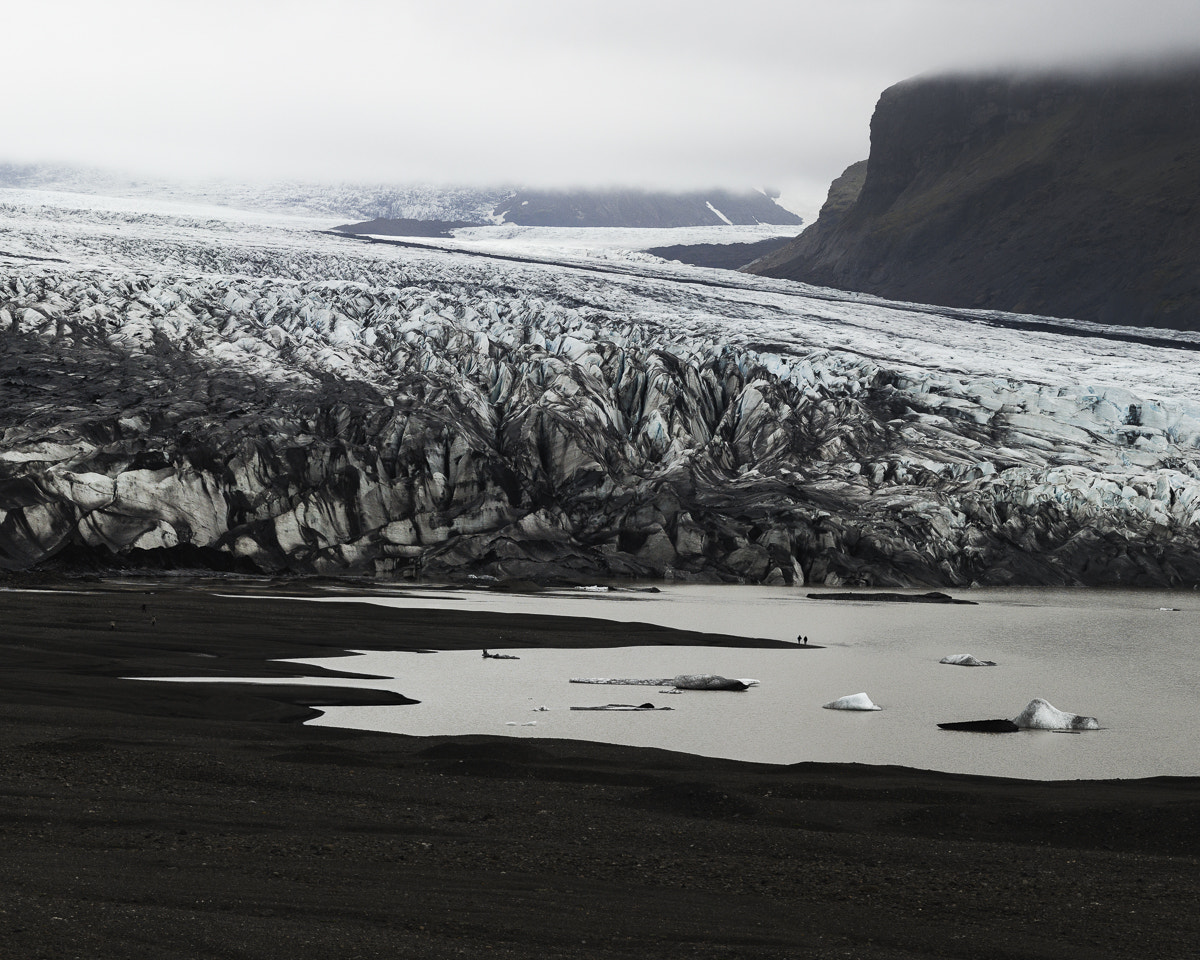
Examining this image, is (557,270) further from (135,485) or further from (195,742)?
(195,742)

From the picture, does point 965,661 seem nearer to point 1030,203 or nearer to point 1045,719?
point 1045,719

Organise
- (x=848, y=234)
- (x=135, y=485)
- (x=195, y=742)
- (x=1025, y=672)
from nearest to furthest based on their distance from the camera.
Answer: (x=195, y=742)
(x=1025, y=672)
(x=135, y=485)
(x=848, y=234)

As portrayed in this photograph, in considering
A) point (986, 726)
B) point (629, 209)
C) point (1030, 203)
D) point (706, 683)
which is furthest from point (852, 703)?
point (629, 209)

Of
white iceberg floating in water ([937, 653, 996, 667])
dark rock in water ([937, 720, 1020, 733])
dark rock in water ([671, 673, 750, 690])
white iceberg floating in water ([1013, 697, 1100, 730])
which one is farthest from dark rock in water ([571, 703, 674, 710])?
white iceberg floating in water ([937, 653, 996, 667])

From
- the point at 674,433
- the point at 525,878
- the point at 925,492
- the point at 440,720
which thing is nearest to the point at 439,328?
the point at 674,433

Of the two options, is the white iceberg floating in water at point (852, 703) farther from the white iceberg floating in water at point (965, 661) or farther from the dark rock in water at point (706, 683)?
the white iceberg floating in water at point (965, 661)

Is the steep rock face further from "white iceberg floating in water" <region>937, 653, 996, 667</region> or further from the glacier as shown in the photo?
"white iceberg floating in water" <region>937, 653, 996, 667</region>
